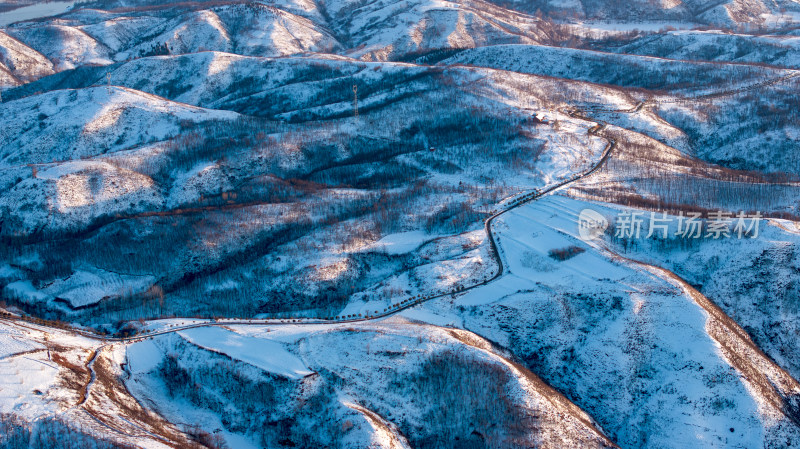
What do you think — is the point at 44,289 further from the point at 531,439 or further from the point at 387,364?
the point at 531,439

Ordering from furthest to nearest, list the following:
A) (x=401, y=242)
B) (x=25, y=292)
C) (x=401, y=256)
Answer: (x=401, y=242), (x=401, y=256), (x=25, y=292)

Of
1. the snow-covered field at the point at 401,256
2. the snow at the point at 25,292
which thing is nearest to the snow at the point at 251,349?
the snow-covered field at the point at 401,256

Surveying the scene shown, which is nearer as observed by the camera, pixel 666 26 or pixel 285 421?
pixel 285 421

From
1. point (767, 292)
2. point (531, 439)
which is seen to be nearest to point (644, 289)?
point (767, 292)

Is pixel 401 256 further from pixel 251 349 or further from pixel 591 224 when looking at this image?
pixel 251 349

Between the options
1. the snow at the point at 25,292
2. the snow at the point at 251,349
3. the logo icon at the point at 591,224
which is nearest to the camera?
the snow at the point at 251,349

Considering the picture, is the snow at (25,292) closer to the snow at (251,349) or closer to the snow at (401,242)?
the snow at (251,349)

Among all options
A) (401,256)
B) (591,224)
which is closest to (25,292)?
(401,256)
